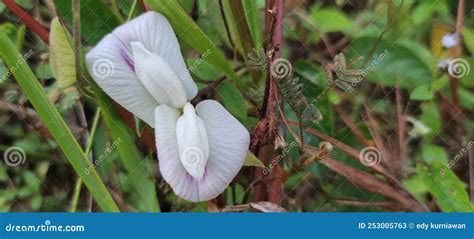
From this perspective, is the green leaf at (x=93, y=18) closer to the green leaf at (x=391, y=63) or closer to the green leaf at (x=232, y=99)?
the green leaf at (x=232, y=99)

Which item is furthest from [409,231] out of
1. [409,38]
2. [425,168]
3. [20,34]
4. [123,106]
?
[20,34]

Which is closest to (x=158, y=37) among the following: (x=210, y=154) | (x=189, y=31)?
(x=189, y=31)

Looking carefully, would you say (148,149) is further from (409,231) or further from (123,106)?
(409,231)

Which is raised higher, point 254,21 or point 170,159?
point 254,21

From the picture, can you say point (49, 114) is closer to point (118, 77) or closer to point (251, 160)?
point (118, 77)

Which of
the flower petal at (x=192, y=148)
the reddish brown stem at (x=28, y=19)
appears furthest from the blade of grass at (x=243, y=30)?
the reddish brown stem at (x=28, y=19)

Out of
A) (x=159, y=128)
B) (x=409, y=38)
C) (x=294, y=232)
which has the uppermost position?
(x=409, y=38)

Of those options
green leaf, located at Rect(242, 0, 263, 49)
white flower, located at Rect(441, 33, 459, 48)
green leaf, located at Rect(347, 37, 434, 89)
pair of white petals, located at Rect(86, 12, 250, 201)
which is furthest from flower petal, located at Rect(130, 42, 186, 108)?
white flower, located at Rect(441, 33, 459, 48)
